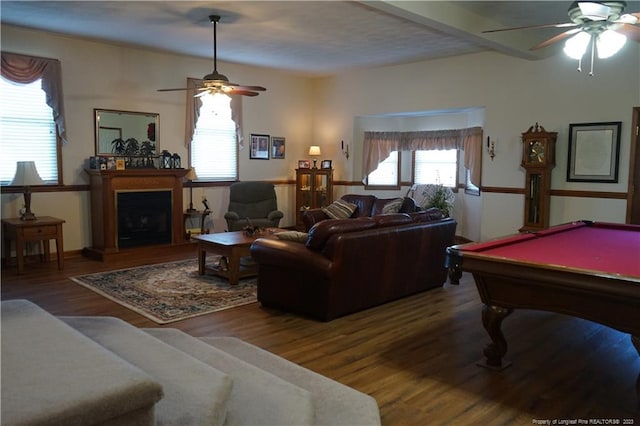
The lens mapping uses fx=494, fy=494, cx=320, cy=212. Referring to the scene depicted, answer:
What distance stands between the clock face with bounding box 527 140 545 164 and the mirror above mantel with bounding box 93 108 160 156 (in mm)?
5338

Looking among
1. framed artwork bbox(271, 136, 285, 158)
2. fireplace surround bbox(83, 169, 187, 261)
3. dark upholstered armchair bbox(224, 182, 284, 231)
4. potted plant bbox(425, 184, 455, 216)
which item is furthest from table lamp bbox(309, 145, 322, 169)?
fireplace surround bbox(83, 169, 187, 261)

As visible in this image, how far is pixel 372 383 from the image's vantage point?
3.06 m

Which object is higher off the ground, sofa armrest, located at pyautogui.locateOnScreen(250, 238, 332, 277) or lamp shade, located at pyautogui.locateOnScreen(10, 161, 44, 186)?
lamp shade, located at pyautogui.locateOnScreen(10, 161, 44, 186)

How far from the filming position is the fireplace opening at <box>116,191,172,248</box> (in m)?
6.78

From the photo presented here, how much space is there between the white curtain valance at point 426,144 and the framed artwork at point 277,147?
155cm

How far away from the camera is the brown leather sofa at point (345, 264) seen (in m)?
4.11

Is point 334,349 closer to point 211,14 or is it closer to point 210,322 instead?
point 210,322

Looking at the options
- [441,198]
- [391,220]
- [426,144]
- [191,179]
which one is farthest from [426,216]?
[191,179]

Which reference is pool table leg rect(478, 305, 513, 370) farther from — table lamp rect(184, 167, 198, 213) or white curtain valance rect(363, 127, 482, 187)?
table lamp rect(184, 167, 198, 213)

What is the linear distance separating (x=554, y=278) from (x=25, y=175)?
18.9ft

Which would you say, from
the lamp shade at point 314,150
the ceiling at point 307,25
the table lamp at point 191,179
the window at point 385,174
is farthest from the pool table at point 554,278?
the lamp shade at point 314,150

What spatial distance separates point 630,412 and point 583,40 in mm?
2574

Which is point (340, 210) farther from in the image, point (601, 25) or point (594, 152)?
point (601, 25)

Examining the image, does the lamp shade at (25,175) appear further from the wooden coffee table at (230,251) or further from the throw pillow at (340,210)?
the throw pillow at (340,210)
